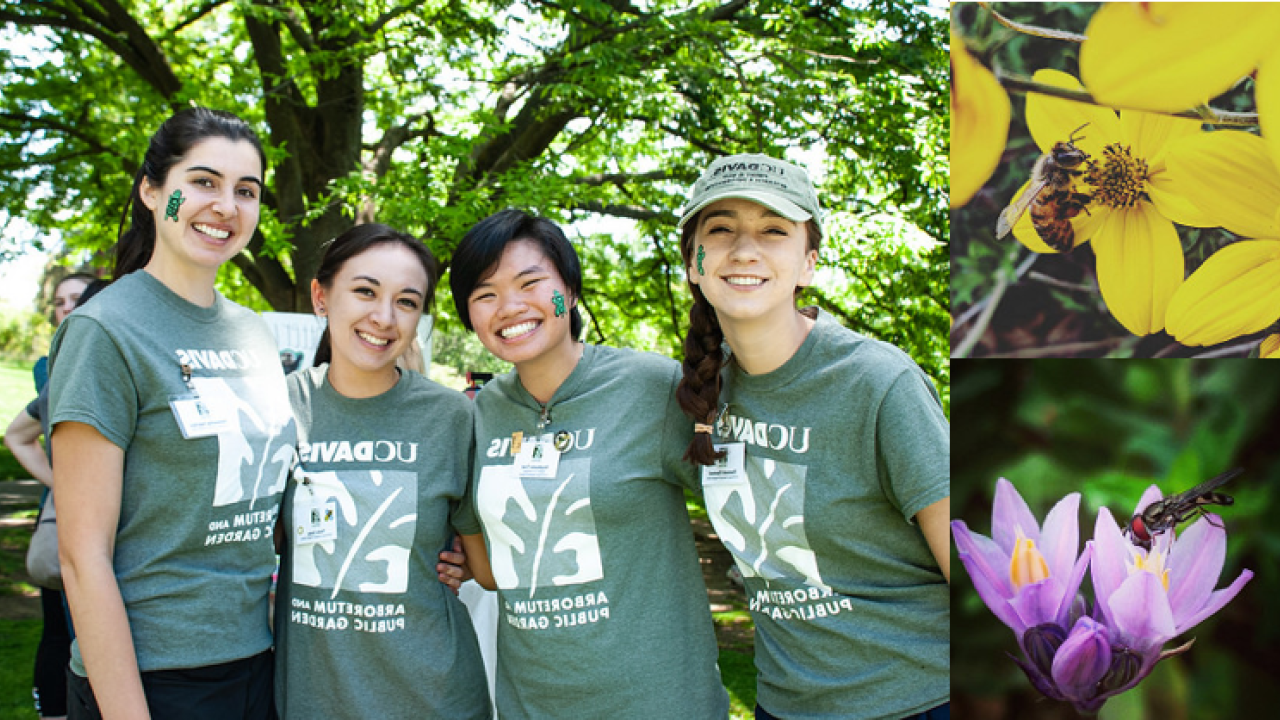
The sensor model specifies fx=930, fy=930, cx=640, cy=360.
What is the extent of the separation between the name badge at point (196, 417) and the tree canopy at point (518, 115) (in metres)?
3.97

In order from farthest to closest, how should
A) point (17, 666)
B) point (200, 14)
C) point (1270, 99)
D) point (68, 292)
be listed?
1. point (200, 14)
2. point (17, 666)
3. point (68, 292)
4. point (1270, 99)

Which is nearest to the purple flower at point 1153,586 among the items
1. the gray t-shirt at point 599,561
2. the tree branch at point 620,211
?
the gray t-shirt at point 599,561

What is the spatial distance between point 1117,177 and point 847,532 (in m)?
1.08

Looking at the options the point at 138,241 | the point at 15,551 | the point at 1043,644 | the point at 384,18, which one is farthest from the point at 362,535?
the point at 15,551

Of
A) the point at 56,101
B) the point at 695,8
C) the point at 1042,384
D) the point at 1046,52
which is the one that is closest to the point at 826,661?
the point at 1042,384

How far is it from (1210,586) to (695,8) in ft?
22.9

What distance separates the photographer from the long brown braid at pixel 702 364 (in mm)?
1969

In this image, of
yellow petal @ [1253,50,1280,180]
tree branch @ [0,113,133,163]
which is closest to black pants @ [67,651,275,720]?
yellow petal @ [1253,50,1280,180]

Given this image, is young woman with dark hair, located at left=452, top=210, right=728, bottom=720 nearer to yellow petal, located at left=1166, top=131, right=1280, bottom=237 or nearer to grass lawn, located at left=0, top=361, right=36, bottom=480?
yellow petal, located at left=1166, top=131, right=1280, bottom=237

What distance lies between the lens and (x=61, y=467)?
71.9 inches

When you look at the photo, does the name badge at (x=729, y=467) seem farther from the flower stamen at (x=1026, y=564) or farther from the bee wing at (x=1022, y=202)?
the bee wing at (x=1022, y=202)

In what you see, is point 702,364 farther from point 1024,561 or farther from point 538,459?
point 1024,561

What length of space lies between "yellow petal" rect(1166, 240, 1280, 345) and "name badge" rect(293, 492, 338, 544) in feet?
6.02

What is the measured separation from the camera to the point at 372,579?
2.14m
